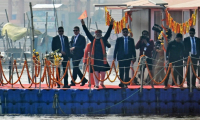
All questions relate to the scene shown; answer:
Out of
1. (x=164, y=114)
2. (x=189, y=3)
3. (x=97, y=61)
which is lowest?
(x=164, y=114)

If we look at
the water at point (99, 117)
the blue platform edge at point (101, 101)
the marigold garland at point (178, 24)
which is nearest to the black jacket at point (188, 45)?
the marigold garland at point (178, 24)

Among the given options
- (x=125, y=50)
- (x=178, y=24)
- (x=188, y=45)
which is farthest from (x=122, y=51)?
(x=178, y=24)

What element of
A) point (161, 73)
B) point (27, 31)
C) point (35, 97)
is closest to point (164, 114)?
point (161, 73)

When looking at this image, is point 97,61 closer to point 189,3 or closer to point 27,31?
point 189,3

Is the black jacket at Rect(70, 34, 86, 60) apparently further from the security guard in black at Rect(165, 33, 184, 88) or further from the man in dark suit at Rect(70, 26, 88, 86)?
the security guard in black at Rect(165, 33, 184, 88)

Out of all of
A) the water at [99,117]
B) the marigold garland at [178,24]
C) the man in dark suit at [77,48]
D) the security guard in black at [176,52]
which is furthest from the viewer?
the man in dark suit at [77,48]

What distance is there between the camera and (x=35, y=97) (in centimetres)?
1662

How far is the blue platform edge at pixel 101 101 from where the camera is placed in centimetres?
1653

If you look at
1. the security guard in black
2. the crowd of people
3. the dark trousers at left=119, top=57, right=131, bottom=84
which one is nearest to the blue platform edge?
the crowd of people

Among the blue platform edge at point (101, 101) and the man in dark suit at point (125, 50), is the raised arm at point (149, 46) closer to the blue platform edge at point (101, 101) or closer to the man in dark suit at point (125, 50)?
the man in dark suit at point (125, 50)

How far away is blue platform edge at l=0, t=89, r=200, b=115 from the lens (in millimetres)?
16531

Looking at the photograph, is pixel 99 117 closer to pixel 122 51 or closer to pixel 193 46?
pixel 122 51

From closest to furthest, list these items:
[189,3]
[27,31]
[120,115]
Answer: [120,115] < [189,3] < [27,31]

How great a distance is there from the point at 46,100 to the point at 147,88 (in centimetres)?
269
